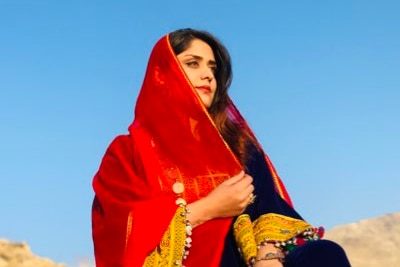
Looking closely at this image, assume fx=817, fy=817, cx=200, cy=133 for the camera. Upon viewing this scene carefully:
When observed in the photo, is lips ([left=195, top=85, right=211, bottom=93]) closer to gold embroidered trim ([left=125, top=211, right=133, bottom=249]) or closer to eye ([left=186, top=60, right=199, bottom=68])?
eye ([left=186, top=60, right=199, bottom=68])

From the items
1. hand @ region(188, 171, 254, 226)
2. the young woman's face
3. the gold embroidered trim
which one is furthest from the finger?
the gold embroidered trim

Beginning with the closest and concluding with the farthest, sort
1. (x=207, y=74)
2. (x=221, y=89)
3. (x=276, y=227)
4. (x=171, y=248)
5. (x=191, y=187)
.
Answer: (x=171, y=248) < (x=276, y=227) < (x=191, y=187) < (x=207, y=74) < (x=221, y=89)

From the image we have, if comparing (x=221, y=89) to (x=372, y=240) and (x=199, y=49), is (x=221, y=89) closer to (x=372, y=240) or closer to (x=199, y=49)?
(x=199, y=49)

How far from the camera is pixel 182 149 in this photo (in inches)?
204

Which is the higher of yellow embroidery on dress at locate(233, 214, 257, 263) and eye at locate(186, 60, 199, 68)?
eye at locate(186, 60, 199, 68)

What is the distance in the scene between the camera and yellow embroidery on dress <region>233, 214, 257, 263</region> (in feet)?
16.2

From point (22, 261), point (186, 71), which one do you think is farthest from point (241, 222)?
point (22, 261)

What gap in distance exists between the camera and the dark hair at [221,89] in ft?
17.7

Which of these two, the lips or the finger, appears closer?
the finger

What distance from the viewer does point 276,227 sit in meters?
5.04

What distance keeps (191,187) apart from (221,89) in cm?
81

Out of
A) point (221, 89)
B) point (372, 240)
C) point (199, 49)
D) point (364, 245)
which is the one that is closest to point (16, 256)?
point (364, 245)

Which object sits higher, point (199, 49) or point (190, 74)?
point (199, 49)

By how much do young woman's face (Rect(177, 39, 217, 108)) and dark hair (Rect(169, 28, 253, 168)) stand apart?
0.05 m
